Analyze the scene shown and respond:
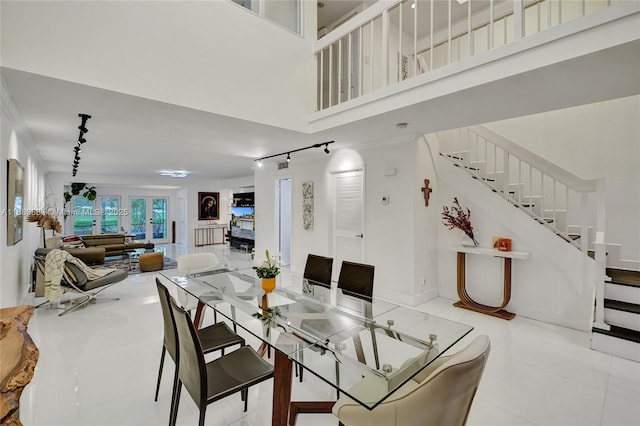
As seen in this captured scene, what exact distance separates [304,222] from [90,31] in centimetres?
409

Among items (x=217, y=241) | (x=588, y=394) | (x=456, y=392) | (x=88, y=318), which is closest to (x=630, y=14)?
(x=456, y=392)

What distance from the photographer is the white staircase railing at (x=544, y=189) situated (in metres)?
3.06

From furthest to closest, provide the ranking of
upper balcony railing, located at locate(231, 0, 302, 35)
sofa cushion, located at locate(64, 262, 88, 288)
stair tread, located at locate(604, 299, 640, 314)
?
sofa cushion, located at locate(64, 262, 88, 288)
upper balcony railing, located at locate(231, 0, 302, 35)
stair tread, located at locate(604, 299, 640, 314)

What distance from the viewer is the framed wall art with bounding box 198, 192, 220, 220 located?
11062 mm

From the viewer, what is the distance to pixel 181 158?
20.8 feet

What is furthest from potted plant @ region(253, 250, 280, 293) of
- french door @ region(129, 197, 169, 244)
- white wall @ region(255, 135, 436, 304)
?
french door @ region(129, 197, 169, 244)

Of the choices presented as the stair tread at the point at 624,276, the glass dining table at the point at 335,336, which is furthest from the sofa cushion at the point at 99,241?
the stair tread at the point at 624,276

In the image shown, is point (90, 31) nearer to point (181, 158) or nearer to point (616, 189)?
point (181, 158)

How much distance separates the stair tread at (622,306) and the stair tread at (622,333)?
182 mm

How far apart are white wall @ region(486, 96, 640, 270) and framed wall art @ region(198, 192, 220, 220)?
1034 cm

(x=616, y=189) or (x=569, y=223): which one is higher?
A: (x=616, y=189)

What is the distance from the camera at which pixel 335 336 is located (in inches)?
72.9

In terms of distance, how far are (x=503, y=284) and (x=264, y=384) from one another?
327 cm

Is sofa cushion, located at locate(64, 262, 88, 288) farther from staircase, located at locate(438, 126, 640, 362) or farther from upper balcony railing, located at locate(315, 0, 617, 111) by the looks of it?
staircase, located at locate(438, 126, 640, 362)
